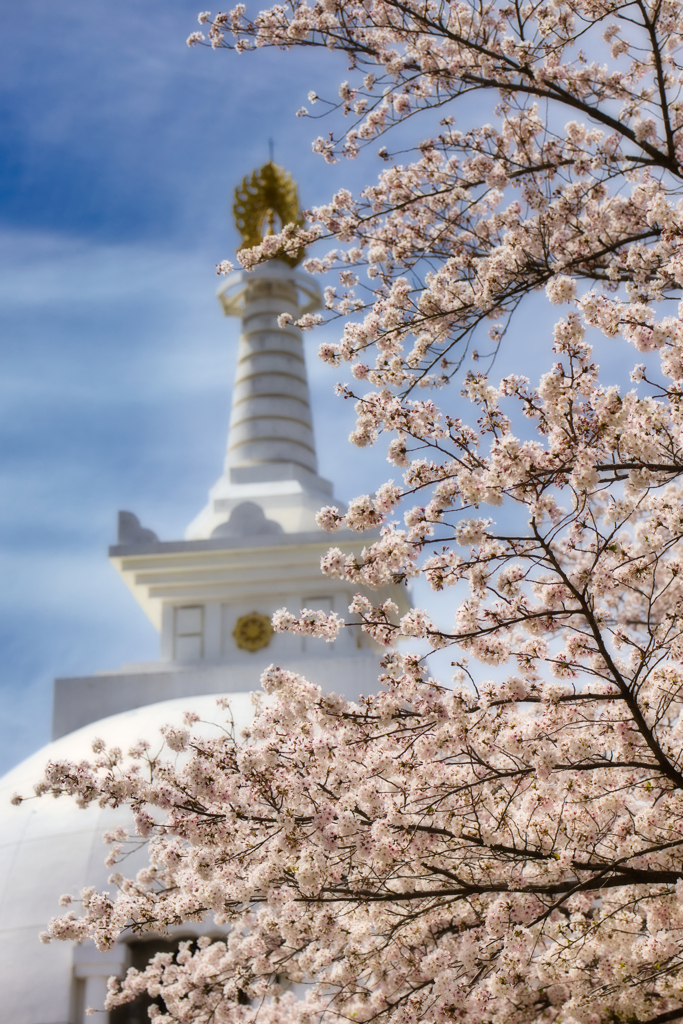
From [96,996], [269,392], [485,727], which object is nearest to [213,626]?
[269,392]

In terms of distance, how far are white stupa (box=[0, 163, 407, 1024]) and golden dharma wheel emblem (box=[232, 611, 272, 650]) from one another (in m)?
0.02

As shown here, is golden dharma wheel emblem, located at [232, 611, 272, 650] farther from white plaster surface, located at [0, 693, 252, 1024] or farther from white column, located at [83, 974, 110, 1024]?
white column, located at [83, 974, 110, 1024]

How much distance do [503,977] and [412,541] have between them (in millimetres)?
2461

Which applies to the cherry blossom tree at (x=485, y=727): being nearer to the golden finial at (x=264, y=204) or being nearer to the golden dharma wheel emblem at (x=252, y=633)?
the golden dharma wheel emblem at (x=252, y=633)

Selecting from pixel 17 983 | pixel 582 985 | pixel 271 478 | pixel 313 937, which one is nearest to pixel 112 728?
pixel 17 983

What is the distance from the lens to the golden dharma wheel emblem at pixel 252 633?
17.8 metres

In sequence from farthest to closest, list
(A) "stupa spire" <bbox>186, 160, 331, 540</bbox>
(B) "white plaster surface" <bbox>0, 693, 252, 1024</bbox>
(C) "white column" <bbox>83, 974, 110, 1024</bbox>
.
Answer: (A) "stupa spire" <bbox>186, 160, 331, 540</bbox>, (B) "white plaster surface" <bbox>0, 693, 252, 1024</bbox>, (C) "white column" <bbox>83, 974, 110, 1024</bbox>

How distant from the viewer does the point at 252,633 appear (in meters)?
17.8

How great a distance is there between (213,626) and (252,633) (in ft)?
2.42

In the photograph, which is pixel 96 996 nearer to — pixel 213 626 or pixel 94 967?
pixel 94 967

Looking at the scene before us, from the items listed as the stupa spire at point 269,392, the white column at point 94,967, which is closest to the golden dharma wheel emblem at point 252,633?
the stupa spire at point 269,392

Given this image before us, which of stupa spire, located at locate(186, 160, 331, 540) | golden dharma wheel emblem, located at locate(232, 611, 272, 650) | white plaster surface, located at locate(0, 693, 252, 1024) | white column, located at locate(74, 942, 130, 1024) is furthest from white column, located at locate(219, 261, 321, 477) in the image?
white column, located at locate(74, 942, 130, 1024)

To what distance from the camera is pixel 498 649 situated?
6.05 meters

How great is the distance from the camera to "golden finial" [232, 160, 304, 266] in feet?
77.0
